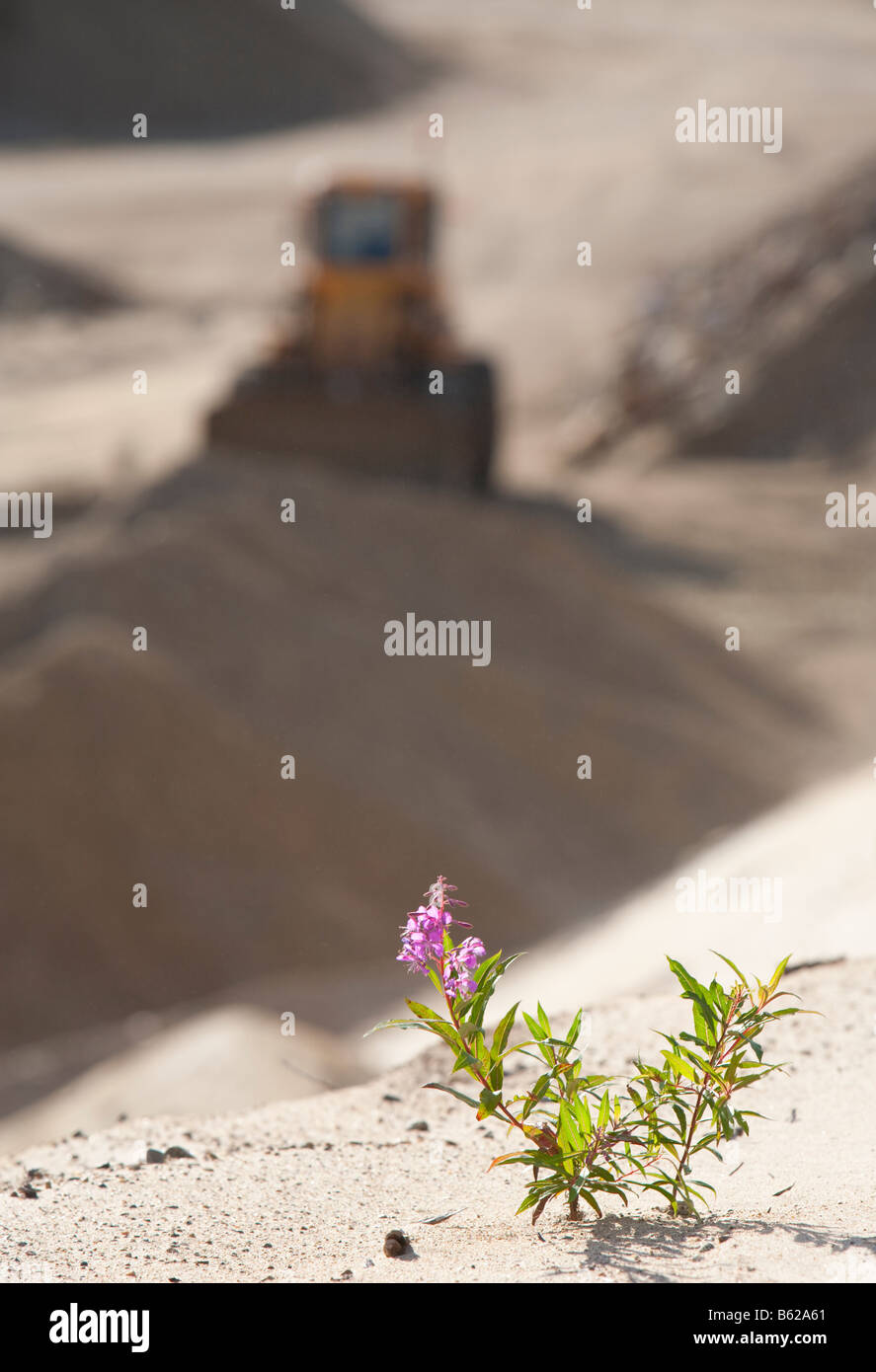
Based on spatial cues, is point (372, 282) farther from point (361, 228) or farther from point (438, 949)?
point (438, 949)

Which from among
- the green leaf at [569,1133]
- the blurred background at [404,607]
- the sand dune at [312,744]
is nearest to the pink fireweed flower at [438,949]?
the green leaf at [569,1133]

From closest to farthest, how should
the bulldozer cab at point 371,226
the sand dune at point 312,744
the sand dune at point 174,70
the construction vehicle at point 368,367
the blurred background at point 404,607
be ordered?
1. the blurred background at point 404,607
2. the sand dune at point 312,744
3. the construction vehicle at point 368,367
4. the bulldozer cab at point 371,226
5. the sand dune at point 174,70

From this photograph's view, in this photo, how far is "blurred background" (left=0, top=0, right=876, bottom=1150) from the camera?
6828mm

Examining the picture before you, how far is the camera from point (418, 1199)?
8.82 ft

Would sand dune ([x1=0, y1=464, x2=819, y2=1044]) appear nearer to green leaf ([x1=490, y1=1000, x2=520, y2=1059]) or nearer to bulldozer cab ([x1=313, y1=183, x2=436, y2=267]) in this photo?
bulldozer cab ([x1=313, y1=183, x2=436, y2=267])

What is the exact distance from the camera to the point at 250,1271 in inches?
88.2

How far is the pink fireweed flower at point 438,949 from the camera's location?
7.52 feet

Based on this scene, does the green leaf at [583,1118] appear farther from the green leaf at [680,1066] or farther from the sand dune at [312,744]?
the sand dune at [312,744]

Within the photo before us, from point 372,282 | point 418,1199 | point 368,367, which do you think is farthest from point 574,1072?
point 372,282

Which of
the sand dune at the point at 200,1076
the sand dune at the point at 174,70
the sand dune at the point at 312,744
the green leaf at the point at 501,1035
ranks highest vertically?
the sand dune at the point at 174,70

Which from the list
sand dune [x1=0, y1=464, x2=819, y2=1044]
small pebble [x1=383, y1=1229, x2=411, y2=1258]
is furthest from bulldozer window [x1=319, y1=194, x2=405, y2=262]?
small pebble [x1=383, y1=1229, x2=411, y2=1258]

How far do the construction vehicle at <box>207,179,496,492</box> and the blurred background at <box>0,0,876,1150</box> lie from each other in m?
0.03

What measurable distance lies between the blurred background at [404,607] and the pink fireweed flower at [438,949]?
7.79ft

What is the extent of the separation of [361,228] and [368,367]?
1261 millimetres
